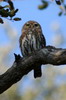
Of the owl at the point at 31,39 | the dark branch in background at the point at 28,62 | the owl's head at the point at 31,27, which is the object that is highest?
the owl's head at the point at 31,27

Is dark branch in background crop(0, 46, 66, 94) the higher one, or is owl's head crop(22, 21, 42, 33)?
owl's head crop(22, 21, 42, 33)

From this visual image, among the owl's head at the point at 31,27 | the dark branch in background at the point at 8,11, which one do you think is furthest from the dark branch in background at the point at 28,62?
the owl's head at the point at 31,27

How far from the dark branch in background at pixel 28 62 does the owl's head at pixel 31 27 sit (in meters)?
2.89

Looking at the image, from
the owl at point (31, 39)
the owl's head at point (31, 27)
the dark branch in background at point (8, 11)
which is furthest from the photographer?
the owl's head at point (31, 27)

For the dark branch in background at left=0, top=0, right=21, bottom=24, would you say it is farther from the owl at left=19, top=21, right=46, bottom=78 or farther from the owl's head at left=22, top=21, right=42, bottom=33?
the owl's head at left=22, top=21, right=42, bottom=33

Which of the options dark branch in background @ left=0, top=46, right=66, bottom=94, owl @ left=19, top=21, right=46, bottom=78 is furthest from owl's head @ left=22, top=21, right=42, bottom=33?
dark branch in background @ left=0, top=46, right=66, bottom=94

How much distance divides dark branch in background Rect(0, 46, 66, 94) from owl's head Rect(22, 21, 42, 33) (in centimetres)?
289

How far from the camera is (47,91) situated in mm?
18469

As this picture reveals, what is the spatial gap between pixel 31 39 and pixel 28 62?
2406mm

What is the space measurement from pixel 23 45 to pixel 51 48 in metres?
2.34

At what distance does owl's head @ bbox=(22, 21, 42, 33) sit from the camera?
27.0 ft

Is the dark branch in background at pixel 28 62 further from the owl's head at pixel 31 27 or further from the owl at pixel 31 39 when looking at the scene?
the owl's head at pixel 31 27

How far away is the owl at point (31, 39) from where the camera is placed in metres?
7.40

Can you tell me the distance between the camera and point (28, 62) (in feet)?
17.2
